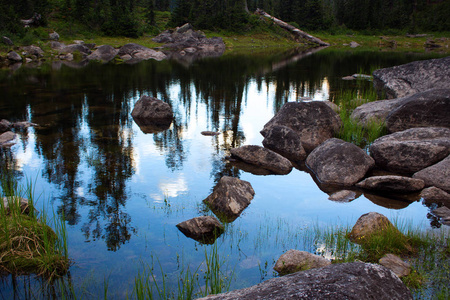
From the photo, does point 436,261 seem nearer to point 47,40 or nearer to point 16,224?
point 16,224

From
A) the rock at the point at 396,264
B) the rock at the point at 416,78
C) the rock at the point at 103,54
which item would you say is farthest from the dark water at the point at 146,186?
the rock at the point at 103,54

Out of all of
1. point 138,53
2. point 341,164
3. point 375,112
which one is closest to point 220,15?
point 138,53

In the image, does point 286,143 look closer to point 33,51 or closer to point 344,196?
point 344,196

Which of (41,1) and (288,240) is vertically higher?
(41,1)

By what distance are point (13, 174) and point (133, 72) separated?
19.6 m

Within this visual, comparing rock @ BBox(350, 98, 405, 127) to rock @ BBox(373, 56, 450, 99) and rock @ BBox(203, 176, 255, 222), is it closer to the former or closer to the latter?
rock @ BBox(373, 56, 450, 99)

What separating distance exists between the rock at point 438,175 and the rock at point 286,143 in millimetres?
3071

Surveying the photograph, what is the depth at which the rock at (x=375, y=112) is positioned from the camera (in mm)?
12078

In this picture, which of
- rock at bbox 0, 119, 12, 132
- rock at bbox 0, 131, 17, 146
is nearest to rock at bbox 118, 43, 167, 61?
rock at bbox 0, 119, 12, 132

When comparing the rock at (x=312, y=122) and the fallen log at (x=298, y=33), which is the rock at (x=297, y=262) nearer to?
the rock at (x=312, y=122)

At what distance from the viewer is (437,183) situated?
823 cm

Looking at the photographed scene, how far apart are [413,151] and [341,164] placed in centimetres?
181

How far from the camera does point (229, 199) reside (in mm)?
7355

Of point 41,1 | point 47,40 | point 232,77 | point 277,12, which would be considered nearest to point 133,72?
point 232,77
